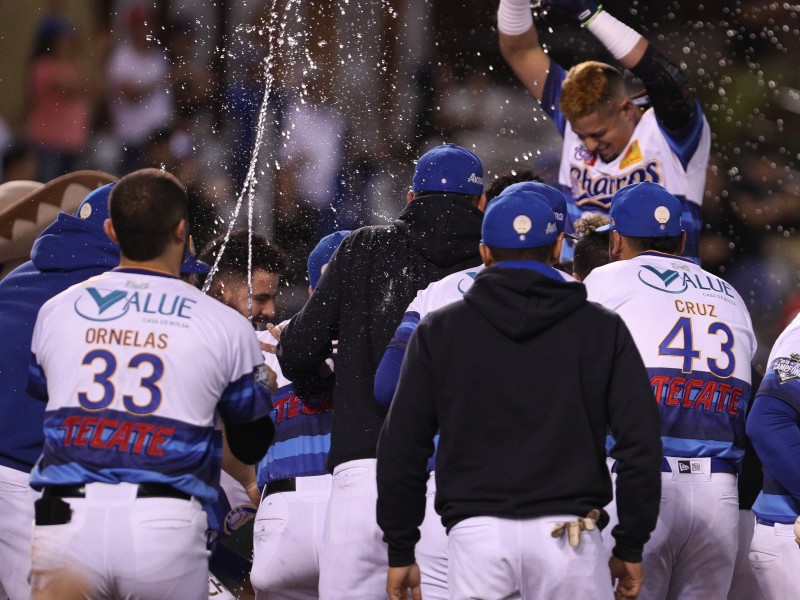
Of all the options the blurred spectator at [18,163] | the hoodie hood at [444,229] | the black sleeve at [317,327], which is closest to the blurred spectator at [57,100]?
the blurred spectator at [18,163]

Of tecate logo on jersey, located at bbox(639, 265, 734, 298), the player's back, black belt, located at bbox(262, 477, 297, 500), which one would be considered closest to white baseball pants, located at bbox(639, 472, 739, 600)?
the player's back

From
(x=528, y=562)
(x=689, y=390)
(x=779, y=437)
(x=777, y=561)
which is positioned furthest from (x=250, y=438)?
(x=777, y=561)

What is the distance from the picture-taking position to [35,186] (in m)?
6.54

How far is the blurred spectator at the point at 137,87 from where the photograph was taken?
10.4 metres

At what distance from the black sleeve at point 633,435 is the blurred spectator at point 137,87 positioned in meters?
7.36

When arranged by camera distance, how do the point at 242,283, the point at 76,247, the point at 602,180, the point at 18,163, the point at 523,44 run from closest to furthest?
1. the point at 76,247
2. the point at 242,283
3. the point at 602,180
4. the point at 523,44
5. the point at 18,163

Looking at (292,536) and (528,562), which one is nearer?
(528,562)

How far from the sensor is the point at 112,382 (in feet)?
12.0

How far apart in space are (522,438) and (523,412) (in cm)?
8

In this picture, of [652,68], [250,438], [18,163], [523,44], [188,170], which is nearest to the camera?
[250,438]

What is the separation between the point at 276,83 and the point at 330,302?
21.6 ft

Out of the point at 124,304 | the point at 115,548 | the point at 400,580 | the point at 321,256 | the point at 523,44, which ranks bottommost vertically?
the point at 400,580

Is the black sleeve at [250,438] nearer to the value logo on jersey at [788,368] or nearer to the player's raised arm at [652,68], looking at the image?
the value logo on jersey at [788,368]

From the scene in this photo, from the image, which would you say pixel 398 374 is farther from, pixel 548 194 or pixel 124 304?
pixel 124 304
